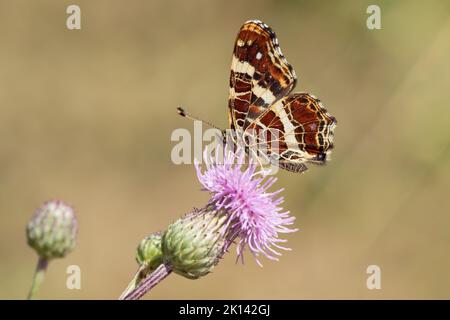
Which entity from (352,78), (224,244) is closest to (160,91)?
(352,78)

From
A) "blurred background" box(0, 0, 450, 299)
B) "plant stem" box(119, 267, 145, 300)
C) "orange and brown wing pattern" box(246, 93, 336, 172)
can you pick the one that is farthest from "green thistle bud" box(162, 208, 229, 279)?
"blurred background" box(0, 0, 450, 299)

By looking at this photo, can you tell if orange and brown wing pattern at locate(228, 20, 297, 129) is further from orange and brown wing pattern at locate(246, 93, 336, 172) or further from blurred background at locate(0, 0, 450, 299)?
blurred background at locate(0, 0, 450, 299)

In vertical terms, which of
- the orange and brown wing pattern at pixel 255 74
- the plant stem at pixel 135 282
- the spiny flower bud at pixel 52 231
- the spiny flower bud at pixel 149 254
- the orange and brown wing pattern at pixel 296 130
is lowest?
the plant stem at pixel 135 282

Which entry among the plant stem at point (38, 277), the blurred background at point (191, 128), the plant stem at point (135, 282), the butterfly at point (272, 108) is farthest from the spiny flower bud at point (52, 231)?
the blurred background at point (191, 128)

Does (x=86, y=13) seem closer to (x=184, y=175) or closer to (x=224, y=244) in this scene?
(x=184, y=175)

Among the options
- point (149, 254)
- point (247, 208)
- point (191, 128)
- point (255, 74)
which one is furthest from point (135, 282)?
point (191, 128)

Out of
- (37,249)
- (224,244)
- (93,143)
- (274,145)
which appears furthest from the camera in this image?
(93,143)

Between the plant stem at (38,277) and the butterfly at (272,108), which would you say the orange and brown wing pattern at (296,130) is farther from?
the plant stem at (38,277)
